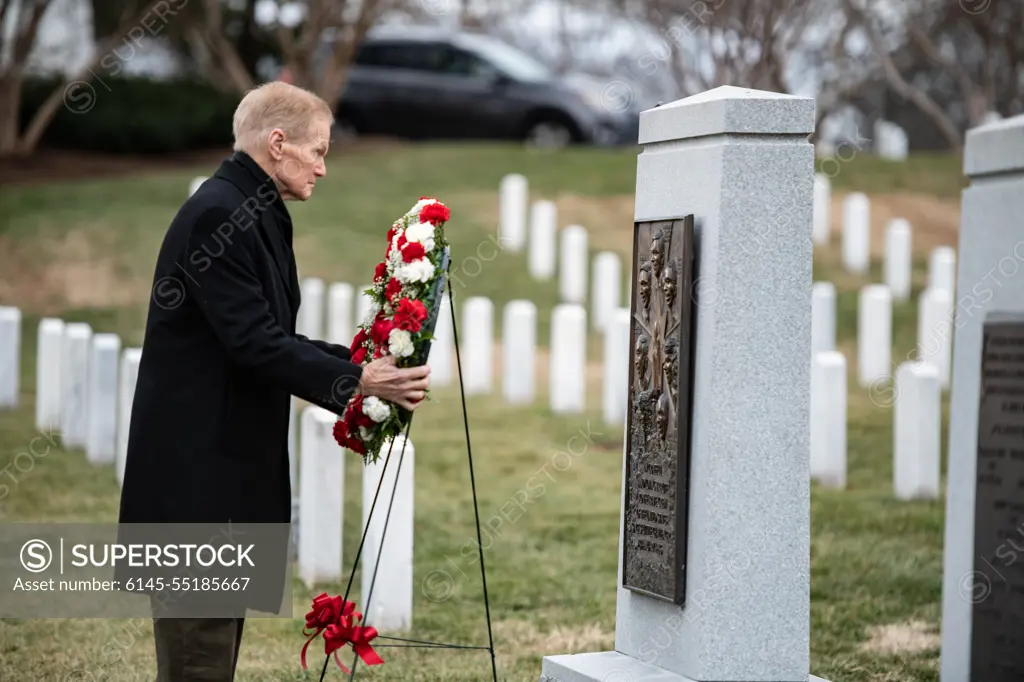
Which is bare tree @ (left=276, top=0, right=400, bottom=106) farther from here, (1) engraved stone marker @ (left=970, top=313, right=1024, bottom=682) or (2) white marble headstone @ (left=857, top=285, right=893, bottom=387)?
(1) engraved stone marker @ (left=970, top=313, right=1024, bottom=682)

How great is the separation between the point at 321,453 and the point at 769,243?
3350 mm

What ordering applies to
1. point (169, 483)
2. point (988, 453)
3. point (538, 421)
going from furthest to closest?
1. point (538, 421)
2. point (988, 453)
3. point (169, 483)

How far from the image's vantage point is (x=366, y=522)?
6.54 m

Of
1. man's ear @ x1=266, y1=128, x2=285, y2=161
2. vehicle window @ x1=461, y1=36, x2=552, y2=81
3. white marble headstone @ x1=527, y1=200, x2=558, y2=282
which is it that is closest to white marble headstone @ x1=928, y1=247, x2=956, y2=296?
white marble headstone @ x1=527, y1=200, x2=558, y2=282

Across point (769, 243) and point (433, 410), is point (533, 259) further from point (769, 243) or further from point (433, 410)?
point (769, 243)

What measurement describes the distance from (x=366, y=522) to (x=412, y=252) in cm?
229

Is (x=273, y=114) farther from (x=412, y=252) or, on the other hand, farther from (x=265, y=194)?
(x=412, y=252)

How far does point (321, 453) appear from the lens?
284 inches

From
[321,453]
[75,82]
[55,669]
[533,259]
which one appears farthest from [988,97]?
[55,669]

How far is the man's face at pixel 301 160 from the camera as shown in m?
4.47

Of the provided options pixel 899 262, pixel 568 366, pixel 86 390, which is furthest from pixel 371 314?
pixel 899 262

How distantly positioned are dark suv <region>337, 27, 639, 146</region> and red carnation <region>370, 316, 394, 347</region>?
21.1 meters

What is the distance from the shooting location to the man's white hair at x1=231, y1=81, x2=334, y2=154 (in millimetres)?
4445

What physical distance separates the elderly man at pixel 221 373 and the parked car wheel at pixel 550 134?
2172 centimetres
